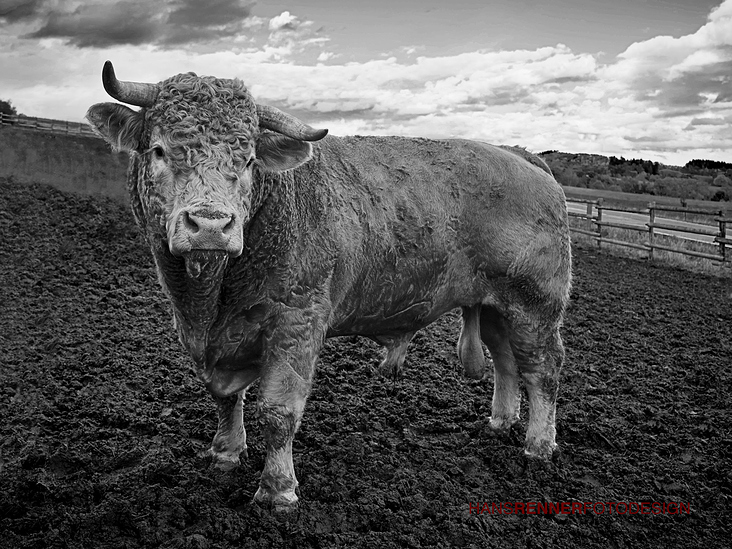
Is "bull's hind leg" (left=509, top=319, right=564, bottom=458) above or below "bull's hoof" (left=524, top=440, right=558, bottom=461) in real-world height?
above

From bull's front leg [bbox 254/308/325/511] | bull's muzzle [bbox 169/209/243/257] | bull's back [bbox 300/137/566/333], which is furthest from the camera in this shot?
bull's back [bbox 300/137/566/333]

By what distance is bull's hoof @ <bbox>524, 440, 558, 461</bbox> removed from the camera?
4344mm

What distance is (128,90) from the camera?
2.87 metres

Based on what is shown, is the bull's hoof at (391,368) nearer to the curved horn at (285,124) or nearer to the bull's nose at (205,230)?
the curved horn at (285,124)

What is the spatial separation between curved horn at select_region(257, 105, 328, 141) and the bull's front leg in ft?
3.33

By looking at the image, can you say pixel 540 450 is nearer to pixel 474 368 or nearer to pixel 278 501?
pixel 474 368

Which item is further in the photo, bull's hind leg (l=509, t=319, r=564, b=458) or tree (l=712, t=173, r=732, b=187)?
tree (l=712, t=173, r=732, b=187)

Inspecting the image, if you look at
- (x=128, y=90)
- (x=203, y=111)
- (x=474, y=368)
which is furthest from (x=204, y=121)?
(x=474, y=368)

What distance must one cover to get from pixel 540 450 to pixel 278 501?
Answer: 1.96m

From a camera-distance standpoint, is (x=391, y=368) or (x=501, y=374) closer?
(x=391, y=368)

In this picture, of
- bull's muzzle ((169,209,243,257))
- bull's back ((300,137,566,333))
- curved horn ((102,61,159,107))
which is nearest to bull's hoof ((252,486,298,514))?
bull's back ((300,137,566,333))

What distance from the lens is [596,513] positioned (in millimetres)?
3719

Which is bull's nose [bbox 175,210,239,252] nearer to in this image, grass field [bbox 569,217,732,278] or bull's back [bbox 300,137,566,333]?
bull's back [bbox 300,137,566,333]

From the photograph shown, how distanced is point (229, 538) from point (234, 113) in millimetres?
2155
